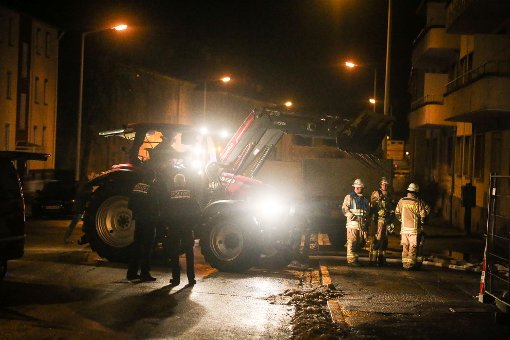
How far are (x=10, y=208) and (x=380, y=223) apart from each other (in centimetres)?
744

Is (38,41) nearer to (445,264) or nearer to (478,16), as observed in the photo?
(478,16)

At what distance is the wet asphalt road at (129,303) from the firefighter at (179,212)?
1.11 ft

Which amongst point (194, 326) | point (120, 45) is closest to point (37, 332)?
point (194, 326)

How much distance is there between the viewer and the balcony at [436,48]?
29938mm

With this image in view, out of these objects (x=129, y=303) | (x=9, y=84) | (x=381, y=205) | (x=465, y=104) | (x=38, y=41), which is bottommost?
(x=129, y=303)

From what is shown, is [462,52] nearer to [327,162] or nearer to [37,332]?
[327,162]

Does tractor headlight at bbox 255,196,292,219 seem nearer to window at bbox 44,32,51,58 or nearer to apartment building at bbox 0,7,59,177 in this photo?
apartment building at bbox 0,7,59,177

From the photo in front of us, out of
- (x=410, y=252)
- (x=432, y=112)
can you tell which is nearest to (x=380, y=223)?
(x=410, y=252)

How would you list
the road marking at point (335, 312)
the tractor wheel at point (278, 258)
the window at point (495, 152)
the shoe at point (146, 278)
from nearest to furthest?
1. the road marking at point (335, 312)
2. the shoe at point (146, 278)
3. the tractor wheel at point (278, 258)
4. the window at point (495, 152)

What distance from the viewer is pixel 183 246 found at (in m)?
11.3

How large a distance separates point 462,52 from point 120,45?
34158 mm

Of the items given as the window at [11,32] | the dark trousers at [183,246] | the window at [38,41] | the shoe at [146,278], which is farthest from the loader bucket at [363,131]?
the window at [38,41]

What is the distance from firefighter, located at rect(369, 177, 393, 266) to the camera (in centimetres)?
1455

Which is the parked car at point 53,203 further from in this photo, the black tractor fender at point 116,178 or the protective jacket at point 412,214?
the protective jacket at point 412,214
